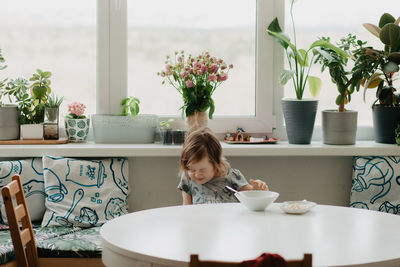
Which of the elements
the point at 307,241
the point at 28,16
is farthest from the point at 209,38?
the point at 307,241

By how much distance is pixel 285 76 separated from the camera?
3225mm

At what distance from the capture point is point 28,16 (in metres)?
3.40

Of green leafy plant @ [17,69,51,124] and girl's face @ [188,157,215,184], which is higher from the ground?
green leafy plant @ [17,69,51,124]

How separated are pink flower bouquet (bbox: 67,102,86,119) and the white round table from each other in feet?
4.40

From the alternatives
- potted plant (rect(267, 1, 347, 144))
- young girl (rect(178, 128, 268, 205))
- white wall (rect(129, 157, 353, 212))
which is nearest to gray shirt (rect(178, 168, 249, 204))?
young girl (rect(178, 128, 268, 205))

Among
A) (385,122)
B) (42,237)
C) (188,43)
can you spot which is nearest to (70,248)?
(42,237)

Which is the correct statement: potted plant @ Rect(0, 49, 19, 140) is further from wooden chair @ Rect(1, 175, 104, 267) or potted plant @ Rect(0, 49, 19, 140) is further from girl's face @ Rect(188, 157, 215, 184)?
girl's face @ Rect(188, 157, 215, 184)

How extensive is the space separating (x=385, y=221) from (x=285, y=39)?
154 cm

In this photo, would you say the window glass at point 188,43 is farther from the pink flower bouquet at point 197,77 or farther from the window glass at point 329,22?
the window glass at point 329,22

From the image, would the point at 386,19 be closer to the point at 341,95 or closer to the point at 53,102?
the point at 341,95

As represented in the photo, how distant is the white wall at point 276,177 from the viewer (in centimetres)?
332

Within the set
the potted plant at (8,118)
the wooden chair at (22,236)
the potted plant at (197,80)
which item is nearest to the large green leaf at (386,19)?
the potted plant at (197,80)

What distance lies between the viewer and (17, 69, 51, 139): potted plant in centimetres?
327

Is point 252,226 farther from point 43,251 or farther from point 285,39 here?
point 285,39
